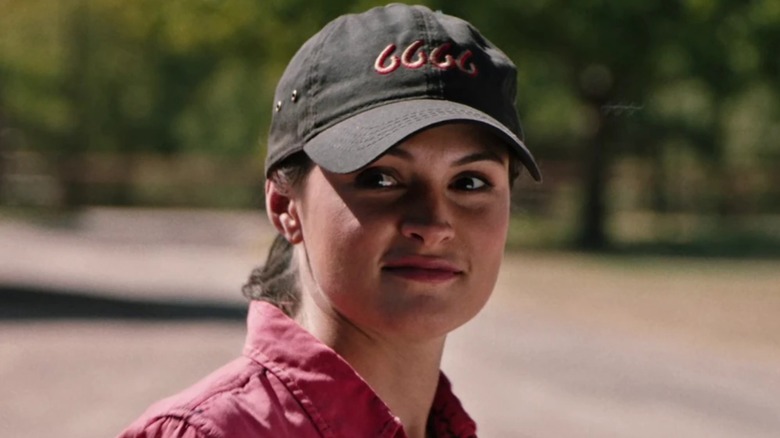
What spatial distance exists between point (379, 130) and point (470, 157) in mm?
142

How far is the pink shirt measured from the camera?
73.4 inches

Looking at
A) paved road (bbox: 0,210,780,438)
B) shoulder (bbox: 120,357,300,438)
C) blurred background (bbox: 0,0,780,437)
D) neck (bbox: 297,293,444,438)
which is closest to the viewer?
shoulder (bbox: 120,357,300,438)

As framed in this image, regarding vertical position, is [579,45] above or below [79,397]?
above

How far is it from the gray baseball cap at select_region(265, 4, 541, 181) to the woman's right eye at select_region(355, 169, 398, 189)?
0.06m

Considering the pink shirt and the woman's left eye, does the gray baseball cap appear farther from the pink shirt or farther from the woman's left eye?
the pink shirt

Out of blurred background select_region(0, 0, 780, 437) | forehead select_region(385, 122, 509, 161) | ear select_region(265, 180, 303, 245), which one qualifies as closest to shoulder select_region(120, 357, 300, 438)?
ear select_region(265, 180, 303, 245)

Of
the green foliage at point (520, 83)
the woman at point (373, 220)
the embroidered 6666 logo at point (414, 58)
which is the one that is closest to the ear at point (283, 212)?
the woman at point (373, 220)

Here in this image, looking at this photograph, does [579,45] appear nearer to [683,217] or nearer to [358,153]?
[683,217]

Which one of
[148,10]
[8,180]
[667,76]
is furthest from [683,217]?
[8,180]

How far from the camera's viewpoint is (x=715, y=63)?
28.5m

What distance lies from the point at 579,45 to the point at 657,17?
170cm

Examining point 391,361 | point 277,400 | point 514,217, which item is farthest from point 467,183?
point 514,217

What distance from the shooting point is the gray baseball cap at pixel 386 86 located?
1980 mm

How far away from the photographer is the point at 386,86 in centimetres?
205
